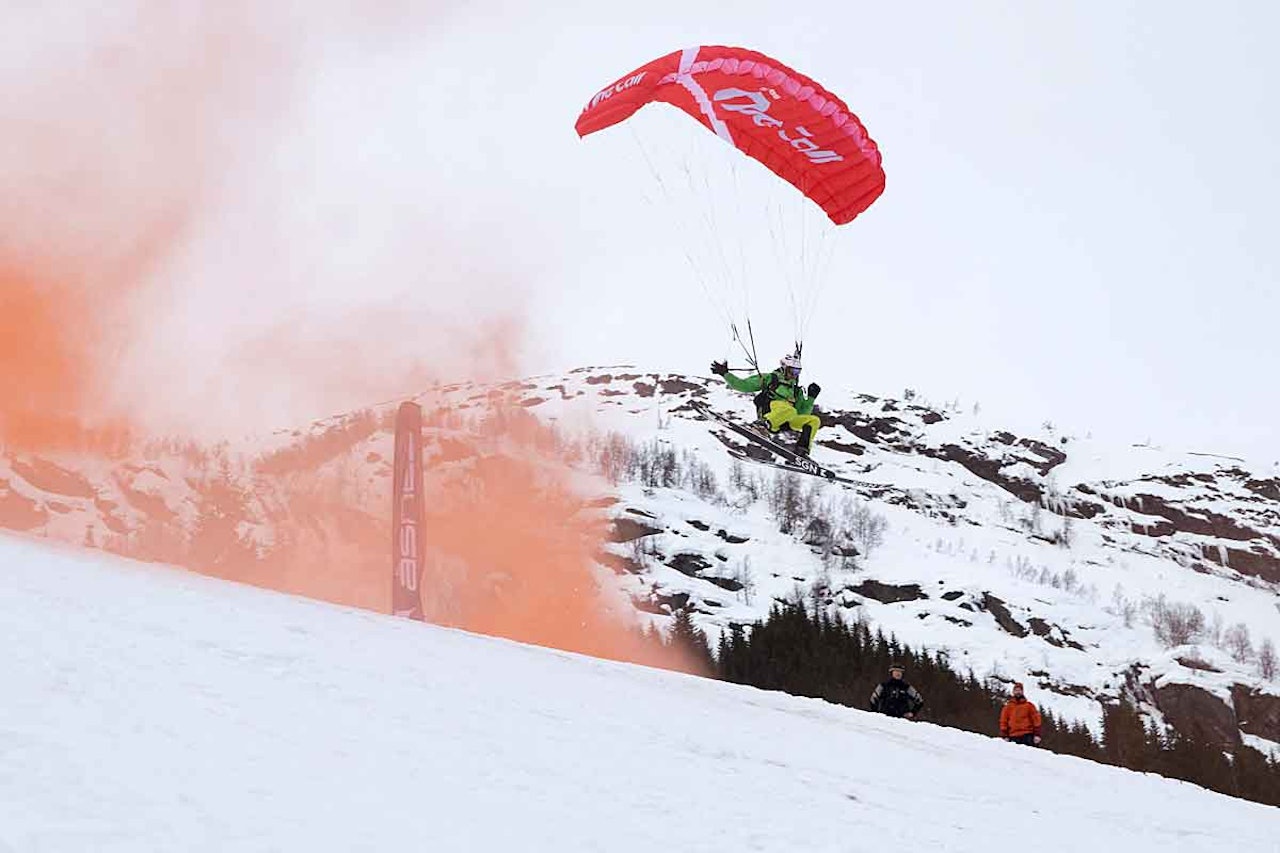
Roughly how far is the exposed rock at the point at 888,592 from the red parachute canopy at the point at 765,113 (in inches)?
3621

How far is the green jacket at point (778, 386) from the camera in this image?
15.8 m

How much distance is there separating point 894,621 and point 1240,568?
9863 centimetres

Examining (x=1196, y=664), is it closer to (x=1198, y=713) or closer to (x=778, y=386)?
(x=1198, y=713)

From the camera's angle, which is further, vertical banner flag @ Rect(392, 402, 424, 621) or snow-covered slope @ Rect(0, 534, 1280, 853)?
vertical banner flag @ Rect(392, 402, 424, 621)

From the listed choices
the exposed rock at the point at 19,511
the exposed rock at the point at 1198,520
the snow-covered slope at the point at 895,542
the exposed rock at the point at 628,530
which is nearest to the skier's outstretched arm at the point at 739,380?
the snow-covered slope at the point at 895,542

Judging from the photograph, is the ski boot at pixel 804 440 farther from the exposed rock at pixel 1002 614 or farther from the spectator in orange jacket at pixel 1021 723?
the exposed rock at pixel 1002 614

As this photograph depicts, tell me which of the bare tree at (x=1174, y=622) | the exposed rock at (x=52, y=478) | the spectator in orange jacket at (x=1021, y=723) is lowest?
the spectator in orange jacket at (x=1021, y=723)

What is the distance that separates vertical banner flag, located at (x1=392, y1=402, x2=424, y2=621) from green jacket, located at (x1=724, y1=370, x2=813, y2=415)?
1050 cm

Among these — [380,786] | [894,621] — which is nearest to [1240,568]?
[894,621]

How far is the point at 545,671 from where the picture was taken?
36.3ft

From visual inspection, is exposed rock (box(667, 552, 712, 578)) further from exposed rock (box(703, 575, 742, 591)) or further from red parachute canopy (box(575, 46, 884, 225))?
red parachute canopy (box(575, 46, 884, 225))

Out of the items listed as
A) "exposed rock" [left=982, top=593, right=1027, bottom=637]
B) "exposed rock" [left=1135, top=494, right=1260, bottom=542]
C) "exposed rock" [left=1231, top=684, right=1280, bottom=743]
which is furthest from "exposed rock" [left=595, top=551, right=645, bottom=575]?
"exposed rock" [left=1135, top=494, right=1260, bottom=542]

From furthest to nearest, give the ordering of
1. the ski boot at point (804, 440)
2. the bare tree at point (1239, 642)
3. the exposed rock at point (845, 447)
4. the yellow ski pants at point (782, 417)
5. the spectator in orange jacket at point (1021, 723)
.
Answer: the exposed rock at point (845, 447)
the bare tree at point (1239, 642)
the ski boot at point (804, 440)
the yellow ski pants at point (782, 417)
the spectator in orange jacket at point (1021, 723)

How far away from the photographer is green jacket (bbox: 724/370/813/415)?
51.9 ft
